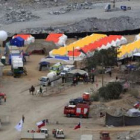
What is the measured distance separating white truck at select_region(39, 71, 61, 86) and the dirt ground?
1.31 ft

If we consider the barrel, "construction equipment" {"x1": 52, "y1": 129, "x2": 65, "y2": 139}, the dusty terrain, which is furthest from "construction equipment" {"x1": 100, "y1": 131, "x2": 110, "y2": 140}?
the dusty terrain

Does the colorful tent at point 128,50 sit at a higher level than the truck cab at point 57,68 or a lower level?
higher

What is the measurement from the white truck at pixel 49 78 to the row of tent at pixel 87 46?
416 cm

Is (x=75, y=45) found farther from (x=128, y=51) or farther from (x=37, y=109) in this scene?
(x=37, y=109)

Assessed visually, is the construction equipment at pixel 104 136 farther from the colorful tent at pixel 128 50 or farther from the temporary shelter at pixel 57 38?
the temporary shelter at pixel 57 38

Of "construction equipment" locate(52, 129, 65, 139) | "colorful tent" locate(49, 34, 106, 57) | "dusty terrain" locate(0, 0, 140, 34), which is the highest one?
"colorful tent" locate(49, 34, 106, 57)

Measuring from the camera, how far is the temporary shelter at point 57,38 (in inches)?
1768

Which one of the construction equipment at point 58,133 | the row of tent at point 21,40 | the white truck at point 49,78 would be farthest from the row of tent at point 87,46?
the construction equipment at point 58,133

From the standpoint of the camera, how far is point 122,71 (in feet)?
119

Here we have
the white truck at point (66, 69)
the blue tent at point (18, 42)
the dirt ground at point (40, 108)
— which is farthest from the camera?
the blue tent at point (18, 42)

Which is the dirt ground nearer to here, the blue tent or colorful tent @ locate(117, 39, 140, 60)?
colorful tent @ locate(117, 39, 140, 60)

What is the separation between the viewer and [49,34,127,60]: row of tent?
38938 millimetres

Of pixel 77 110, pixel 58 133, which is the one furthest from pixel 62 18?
pixel 58 133

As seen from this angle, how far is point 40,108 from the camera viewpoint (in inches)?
1150
